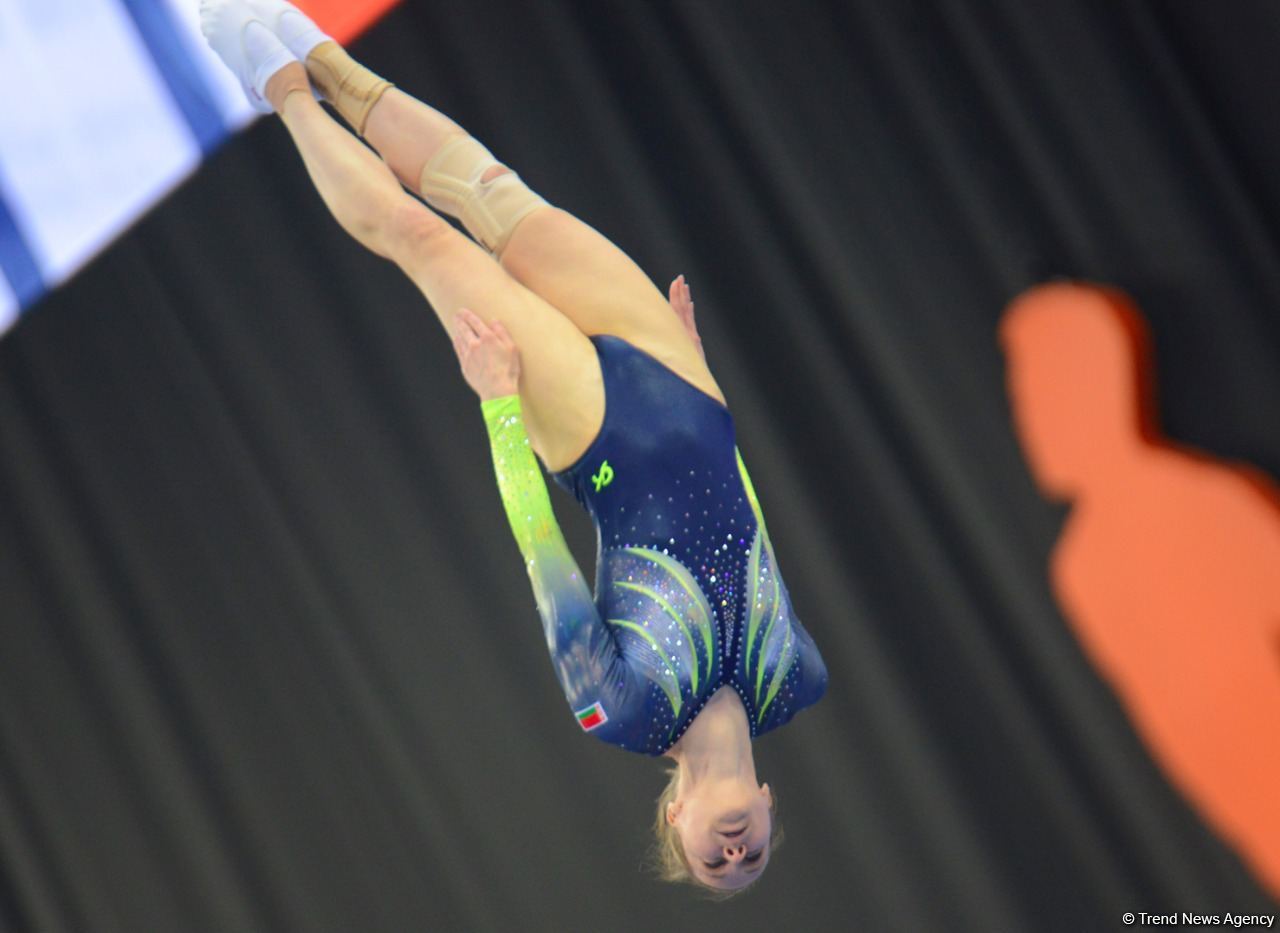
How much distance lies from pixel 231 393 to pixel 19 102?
2.37 feet

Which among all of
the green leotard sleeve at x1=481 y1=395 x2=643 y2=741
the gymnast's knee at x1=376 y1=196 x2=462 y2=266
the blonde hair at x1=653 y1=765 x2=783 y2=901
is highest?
the gymnast's knee at x1=376 y1=196 x2=462 y2=266

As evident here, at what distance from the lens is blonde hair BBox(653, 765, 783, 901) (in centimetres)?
235

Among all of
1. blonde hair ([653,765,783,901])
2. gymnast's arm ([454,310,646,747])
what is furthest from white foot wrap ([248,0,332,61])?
blonde hair ([653,765,783,901])

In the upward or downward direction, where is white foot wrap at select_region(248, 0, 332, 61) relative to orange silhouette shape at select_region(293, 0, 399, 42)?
downward

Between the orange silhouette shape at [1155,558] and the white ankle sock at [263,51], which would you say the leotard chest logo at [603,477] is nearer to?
the white ankle sock at [263,51]

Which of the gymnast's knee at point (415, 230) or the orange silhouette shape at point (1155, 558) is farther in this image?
the orange silhouette shape at point (1155, 558)

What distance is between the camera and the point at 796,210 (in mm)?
2887

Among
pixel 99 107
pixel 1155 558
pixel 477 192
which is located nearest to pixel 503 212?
pixel 477 192

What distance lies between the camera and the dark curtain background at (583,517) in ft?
9.16

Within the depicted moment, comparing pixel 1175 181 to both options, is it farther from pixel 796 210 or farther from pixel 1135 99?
pixel 796 210

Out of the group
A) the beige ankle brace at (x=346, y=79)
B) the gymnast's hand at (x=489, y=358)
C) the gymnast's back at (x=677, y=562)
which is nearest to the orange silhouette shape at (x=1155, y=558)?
the gymnast's back at (x=677, y=562)

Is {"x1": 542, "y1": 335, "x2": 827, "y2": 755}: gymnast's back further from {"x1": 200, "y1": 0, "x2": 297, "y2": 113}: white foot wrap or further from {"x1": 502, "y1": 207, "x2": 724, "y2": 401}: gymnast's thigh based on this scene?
{"x1": 200, "y1": 0, "x2": 297, "y2": 113}: white foot wrap

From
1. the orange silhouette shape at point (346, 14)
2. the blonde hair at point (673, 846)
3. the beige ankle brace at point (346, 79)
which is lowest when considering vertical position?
the blonde hair at point (673, 846)

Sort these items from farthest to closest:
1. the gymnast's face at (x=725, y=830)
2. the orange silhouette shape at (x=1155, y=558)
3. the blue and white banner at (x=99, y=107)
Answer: the blue and white banner at (x=99, y=107) < the orange silhouette shape at (x=1155, y=558) < the gymnast's face at (x=725, y=830)
